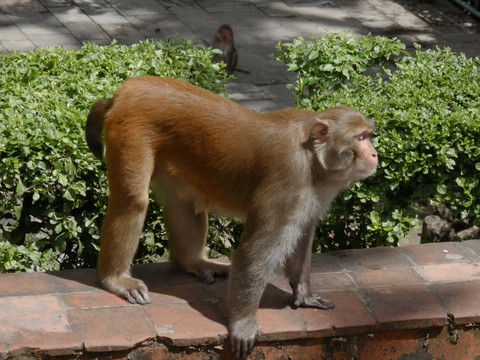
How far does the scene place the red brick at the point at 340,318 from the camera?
4133 millimetres

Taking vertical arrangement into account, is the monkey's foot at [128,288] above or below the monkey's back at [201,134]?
below

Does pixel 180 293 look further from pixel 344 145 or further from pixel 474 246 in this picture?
pixel 474 246

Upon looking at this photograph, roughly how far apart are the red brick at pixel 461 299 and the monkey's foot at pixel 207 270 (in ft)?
3.48

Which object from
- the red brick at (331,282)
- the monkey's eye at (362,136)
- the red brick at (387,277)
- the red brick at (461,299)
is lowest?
the red brick at (331,282)

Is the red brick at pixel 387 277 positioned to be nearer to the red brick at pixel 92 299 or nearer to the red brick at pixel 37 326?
the red brick at pixel 92 299

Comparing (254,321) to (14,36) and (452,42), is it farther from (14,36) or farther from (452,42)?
(452,42)

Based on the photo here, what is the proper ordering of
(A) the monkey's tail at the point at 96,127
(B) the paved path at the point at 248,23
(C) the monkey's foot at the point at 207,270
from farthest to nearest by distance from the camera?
(B) the paved path at the point at 248,23, (C) the monkey's foot at the point at 207,270, (A) the monkey's tail at the point at 96,127

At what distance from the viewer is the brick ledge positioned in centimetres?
387

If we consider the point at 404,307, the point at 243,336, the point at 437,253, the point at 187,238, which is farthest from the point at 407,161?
the point at 243,336

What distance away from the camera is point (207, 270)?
461 centimetres

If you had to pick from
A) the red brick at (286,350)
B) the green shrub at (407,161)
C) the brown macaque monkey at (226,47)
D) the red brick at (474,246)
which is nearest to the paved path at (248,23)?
the brown macaque monkey at (226,47)

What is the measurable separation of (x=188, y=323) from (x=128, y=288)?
15.5 inches

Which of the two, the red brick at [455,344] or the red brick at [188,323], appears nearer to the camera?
the red brick at [188,323]

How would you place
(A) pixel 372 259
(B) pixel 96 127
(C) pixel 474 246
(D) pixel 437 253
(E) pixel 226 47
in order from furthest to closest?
(E) pixel 226 47
(C) pixel 474 246
(D) pixel 437 253
(A) pixel 372 259
(B) pixel 96 127
